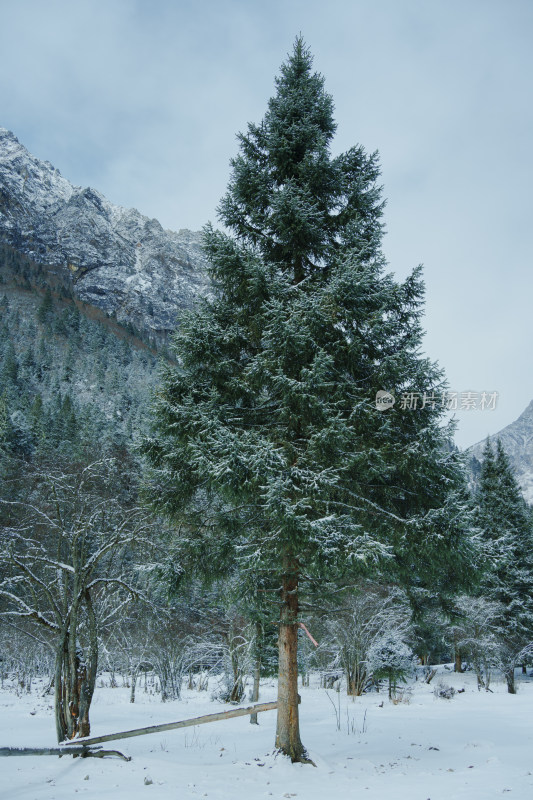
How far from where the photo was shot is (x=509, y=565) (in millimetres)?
29906

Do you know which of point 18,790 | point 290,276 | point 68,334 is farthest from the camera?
point 68,334

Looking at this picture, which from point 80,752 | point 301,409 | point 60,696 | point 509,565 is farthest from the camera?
point 509,565

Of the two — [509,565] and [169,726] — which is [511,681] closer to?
[509,565]

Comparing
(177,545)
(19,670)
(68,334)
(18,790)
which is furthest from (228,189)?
(68,334)

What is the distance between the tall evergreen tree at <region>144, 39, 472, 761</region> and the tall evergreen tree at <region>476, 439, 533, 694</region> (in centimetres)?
2136

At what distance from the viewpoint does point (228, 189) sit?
998cm

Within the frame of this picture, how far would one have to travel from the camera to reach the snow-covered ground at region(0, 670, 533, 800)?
Answer: 5.76 metres

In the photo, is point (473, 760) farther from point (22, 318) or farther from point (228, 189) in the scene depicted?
point (22, 318)

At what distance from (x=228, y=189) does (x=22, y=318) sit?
473 feet

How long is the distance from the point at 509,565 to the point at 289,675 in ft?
93.3

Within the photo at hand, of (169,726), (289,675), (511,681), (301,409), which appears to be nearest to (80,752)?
(169,726)

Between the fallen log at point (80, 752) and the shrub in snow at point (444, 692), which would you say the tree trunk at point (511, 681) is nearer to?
the shrub in snow at point (444, 692)
